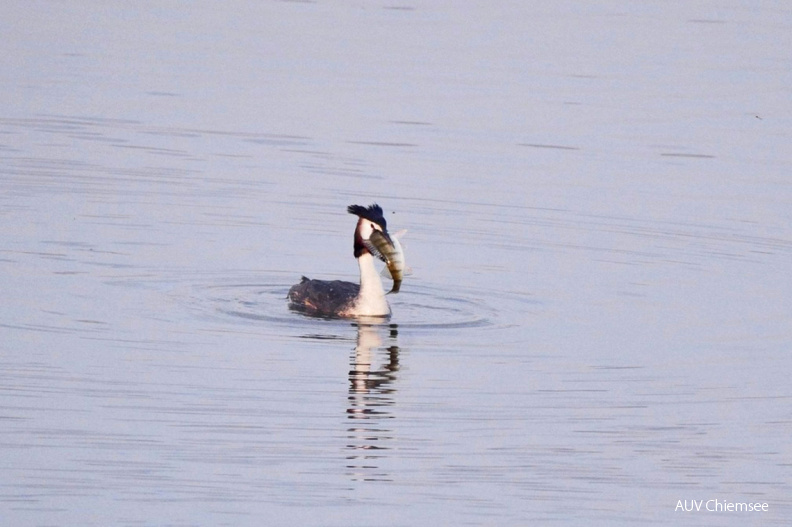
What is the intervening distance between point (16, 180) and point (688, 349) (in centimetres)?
1091

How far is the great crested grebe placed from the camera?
18.3 metres

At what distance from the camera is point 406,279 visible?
68.0 feet

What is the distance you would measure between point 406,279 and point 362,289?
2.23m

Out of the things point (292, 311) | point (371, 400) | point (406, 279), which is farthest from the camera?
point (406, 279)

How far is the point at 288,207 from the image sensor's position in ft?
78.7

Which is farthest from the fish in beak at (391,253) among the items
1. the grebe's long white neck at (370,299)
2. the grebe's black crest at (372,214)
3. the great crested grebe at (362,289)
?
the grebe's long white neck at (370,299)

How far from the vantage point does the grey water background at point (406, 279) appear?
42.8 feet

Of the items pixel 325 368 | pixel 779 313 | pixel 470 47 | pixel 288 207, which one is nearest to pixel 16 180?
pixel 288 207

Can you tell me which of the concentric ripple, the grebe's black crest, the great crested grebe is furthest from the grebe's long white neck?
the grebe's black crest

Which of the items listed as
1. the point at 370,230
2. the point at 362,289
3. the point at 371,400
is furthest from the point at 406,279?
the point at 371,400

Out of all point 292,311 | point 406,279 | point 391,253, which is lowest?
point 292,311

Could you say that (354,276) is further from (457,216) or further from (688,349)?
(688,349)

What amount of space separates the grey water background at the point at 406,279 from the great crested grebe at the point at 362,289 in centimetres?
26

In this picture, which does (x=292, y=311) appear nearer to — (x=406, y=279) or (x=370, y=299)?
(x=370, y=299)
